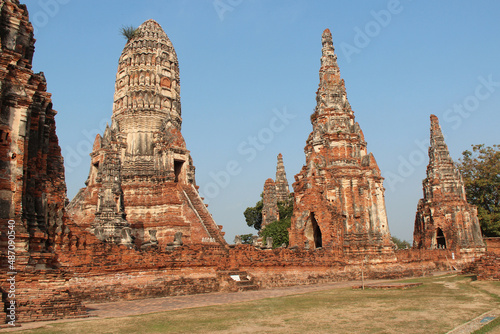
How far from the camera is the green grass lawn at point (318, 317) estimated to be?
7.27 meters

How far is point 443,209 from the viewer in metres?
35.2

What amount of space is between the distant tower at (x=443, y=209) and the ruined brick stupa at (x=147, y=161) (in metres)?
18.7

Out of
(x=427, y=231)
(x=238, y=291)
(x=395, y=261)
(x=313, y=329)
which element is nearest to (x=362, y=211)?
(x=395, y=261)

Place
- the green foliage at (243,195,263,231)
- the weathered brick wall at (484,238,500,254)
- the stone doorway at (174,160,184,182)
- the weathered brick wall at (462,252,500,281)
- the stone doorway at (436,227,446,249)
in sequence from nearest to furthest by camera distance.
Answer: the weathered brick wall at (462,252,500,281), the stone doorway at (174,160,184,182), the weathered brick wall at (484,238,500,254), the stone doorway at (436,227,446,249), the green foliage at (243,195,263,231)

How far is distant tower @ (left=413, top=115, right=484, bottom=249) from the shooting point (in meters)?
34.0

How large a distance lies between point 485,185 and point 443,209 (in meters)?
7.32

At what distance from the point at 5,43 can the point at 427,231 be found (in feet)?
109

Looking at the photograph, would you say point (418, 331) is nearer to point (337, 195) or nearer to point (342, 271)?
point (342, 271)

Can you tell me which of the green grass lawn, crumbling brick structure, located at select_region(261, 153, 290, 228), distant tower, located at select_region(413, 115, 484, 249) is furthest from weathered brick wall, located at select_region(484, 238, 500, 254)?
the green grass lawn

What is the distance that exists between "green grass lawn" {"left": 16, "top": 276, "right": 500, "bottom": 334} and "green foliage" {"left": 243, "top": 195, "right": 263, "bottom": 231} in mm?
40447

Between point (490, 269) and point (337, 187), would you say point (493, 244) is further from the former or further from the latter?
point (490, 269)

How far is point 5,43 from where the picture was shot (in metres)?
9.97

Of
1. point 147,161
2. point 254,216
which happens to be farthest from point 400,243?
point 147,161

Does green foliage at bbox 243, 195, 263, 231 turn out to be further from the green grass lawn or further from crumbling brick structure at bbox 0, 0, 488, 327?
the green grass lawn
